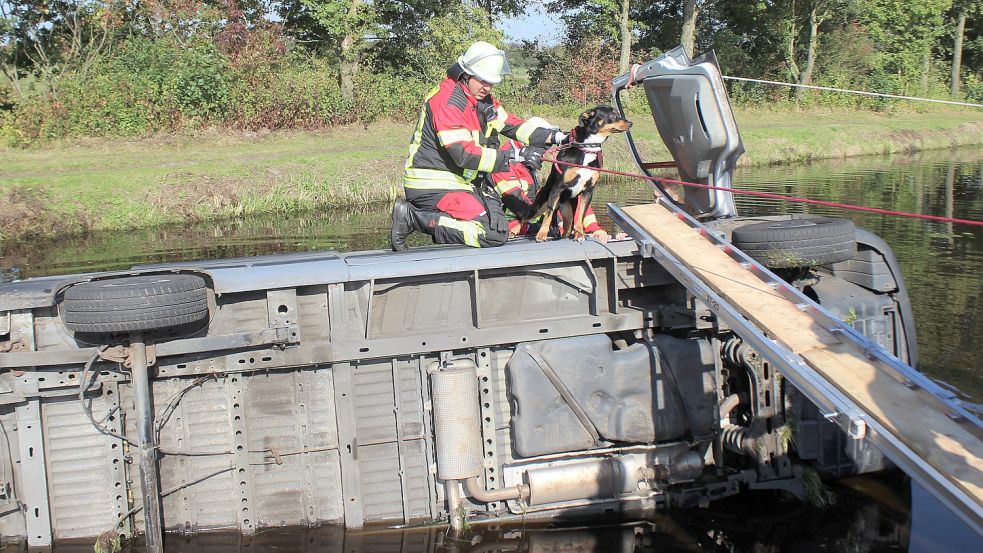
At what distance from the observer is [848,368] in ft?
14.2

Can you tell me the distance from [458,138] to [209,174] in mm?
12274

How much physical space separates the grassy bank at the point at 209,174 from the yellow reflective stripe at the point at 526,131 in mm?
10284

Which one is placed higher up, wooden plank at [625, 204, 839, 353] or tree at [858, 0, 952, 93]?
tree at [858, 0, 952, 93]

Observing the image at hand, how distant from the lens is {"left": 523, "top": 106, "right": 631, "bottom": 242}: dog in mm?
6594

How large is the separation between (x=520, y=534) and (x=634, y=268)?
6.39 feet

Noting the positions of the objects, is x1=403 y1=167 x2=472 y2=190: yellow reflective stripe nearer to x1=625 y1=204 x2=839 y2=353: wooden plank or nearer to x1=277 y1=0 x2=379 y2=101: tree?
x1=625 y1=204 x2=839 y2=353: wooden plank

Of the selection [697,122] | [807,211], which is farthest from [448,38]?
[697,122]

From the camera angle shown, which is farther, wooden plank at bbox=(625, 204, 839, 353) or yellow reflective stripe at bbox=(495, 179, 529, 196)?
yellow reflective stripe at bbox=(495, 179, 529, 196)

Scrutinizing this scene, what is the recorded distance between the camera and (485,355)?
228 inches

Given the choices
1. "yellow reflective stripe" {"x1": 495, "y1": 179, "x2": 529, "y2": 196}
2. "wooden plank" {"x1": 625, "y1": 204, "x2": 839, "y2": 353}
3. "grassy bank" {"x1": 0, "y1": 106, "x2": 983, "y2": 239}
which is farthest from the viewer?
"grassy bank" {"x1": 0, "y1": 106, "x2": 983, "y2": 239}

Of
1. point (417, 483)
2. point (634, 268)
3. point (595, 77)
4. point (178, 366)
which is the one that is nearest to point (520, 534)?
point (417, 483)

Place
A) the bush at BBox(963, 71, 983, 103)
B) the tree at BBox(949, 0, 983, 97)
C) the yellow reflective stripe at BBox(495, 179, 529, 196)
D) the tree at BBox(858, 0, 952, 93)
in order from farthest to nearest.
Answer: the tree at BBox(949, 0, 983, 97)
the tree at BBox(858, 0, 952, 93)
the bush at BBox(963, 71, 983, 103)
the yellow reflective stripe at BBox(495, 179, 529, 196)

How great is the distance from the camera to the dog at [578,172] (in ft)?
21.6

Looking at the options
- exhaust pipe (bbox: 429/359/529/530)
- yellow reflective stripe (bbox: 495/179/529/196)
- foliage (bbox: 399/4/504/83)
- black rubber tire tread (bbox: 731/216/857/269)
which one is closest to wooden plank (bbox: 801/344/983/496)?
black rubber tire tread (bbox: 731/216/857/269)
